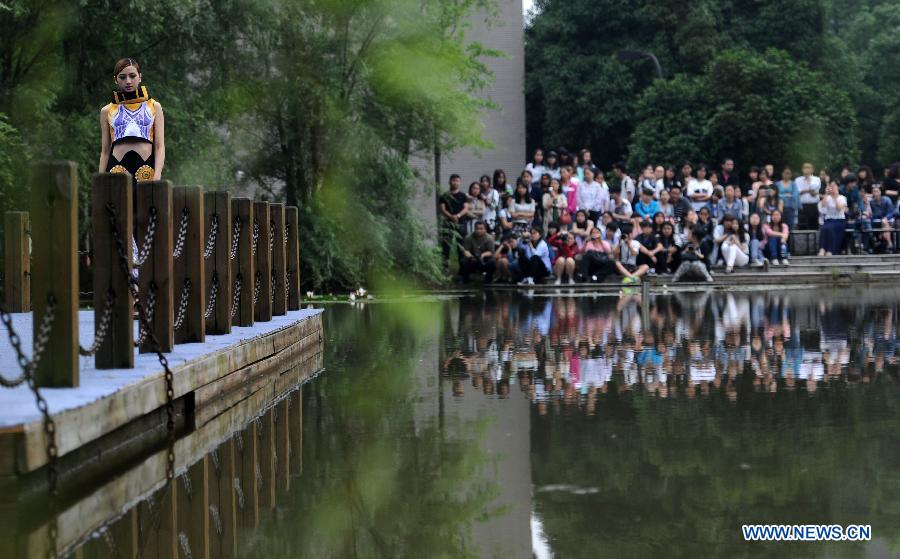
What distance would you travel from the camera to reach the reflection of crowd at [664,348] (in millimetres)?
11125

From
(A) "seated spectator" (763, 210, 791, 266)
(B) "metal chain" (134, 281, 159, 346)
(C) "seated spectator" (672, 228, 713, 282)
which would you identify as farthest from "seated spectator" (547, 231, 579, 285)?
(B) "metal chain" (134, 281, 159, 346)

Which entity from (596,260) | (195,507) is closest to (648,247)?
(596,260)

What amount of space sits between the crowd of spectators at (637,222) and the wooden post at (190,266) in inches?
783

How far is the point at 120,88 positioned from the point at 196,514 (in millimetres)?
6293

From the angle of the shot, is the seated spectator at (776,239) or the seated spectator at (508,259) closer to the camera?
the seated spectator at (508,259)

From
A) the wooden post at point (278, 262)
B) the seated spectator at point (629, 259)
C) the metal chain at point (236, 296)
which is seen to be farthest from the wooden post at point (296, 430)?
the seated spectator at point (629, 259)

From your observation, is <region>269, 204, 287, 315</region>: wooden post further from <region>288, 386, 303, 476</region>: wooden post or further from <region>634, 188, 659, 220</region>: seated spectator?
<region>634, 188, 659, 220</region>: seated spectator

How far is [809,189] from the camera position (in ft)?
111

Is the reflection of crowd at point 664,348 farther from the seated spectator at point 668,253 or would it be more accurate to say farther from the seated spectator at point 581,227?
the seated spectator at point 668,253

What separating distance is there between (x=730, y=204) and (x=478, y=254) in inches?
221

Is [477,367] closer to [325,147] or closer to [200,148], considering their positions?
[200,148]

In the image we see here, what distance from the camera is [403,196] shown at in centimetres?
2927

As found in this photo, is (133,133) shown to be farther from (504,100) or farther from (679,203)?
(504,100)

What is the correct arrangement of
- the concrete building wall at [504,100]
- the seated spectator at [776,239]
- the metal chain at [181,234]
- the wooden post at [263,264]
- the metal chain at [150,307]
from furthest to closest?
the concrete building wall at [504,100]
the seated spectator at [776,239]
the wooden post at [263,264]
the metal chain at [181,234]
the metal chain at [150,307]
